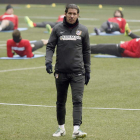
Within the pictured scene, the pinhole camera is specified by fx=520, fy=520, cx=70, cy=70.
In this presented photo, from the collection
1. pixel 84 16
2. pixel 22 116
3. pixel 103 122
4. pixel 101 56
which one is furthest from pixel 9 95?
pixel 84 16

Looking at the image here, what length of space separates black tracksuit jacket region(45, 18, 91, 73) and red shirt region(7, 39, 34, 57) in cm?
892

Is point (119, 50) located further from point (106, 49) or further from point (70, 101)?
point (70, 101)

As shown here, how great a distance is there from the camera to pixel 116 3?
43.8m

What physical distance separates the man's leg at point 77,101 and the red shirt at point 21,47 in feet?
29.6

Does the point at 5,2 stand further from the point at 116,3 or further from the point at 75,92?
the point at 75,92

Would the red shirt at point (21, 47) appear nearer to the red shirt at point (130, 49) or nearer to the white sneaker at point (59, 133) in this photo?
the red shirt at point (130, 49)

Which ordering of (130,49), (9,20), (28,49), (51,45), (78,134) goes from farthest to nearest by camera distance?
1. (9,20)
2. (28,49)
3. (130,49)
4. (51,45)
5. (78,134)

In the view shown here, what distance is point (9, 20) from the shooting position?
82.3 ft

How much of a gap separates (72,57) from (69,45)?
18 centimetres

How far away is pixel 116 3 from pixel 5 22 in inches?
796

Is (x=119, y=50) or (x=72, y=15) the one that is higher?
(x=72, y=15)

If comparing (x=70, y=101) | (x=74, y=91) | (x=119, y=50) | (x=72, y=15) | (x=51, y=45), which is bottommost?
(x=119, y=50)

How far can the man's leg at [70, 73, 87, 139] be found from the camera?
723 centimetres

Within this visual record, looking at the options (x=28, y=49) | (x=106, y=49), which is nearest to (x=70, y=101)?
(x=106, y=49)
